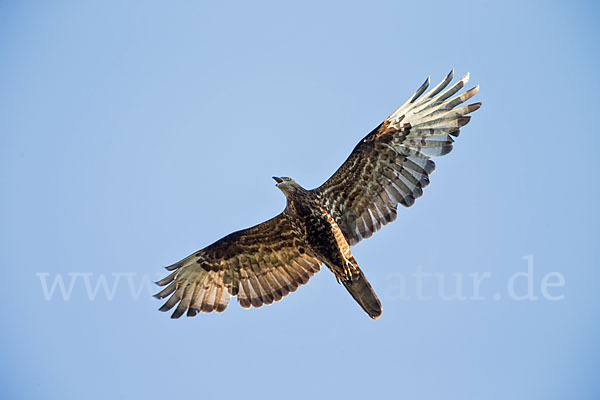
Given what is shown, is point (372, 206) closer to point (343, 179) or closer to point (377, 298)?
point (343, 179)

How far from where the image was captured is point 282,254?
14047 mm

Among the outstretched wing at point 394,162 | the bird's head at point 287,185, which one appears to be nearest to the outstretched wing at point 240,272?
the bird's head at point 287,185

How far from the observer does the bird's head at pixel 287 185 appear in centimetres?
1339

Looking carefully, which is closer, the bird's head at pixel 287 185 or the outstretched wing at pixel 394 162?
the outstretched wing at pixel 394 162

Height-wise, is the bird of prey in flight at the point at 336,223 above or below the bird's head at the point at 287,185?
below

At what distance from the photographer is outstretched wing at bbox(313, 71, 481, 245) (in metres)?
12.9

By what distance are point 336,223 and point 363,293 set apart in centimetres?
141

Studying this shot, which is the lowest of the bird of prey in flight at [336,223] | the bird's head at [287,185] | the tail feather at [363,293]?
the tail feather at [363,293]

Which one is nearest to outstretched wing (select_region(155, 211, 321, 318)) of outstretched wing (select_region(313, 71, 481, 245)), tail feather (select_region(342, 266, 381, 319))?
outstretched wing (select_region(313, 71, 481, 245))

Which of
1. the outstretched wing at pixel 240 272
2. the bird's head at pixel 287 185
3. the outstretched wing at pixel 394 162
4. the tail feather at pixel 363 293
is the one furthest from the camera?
the outstretched wing at pixel 240 272

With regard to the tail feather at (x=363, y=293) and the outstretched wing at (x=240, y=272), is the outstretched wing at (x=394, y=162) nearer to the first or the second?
the tail feather at (x=363, y=293)

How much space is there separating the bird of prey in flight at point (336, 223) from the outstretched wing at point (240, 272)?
0.06ft

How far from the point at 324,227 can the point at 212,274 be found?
2.58 m

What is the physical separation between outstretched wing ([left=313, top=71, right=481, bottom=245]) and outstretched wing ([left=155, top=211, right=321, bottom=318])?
3.79ft
